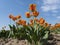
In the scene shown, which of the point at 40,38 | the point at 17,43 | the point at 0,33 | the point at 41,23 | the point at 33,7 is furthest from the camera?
the point at 0,33

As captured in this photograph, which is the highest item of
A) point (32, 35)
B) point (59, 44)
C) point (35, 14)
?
point (35, 14)

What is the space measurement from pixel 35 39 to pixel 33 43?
0.19 meters

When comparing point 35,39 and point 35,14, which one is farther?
point 35,14

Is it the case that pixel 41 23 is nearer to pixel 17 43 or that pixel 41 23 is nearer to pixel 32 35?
pixel 32 35

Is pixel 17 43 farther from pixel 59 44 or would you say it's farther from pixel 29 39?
pixel 59 44

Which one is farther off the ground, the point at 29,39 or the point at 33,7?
the point at 33,7

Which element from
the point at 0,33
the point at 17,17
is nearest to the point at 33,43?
the point at 17,17

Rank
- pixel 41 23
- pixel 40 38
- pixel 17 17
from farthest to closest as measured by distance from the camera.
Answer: pixel 17 17 < pixel 41 23 < pixel 40 38

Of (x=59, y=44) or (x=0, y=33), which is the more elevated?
Answer: (x=59, y=44)

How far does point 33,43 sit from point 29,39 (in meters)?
0.20

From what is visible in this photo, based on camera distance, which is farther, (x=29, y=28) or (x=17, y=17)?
(x=17, y=17)

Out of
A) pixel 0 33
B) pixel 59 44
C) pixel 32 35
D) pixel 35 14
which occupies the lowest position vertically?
pixel 0 33

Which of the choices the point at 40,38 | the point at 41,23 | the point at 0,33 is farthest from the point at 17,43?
the point at 0,33

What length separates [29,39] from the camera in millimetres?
5977
